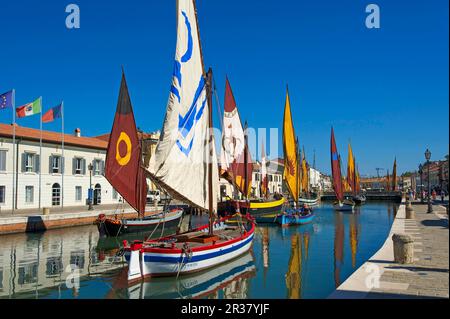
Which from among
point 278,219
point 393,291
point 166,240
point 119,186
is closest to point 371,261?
point 393,291

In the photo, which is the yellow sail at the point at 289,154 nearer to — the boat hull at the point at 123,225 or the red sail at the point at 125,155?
the boat hull at the point at 123,225

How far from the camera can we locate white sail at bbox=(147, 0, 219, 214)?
15.7m

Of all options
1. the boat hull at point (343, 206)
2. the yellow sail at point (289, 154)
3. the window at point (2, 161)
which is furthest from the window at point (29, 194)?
the boat hull at point (343, 206)

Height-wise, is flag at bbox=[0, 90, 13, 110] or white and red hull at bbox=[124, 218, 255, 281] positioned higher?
flag at bbox=[0, 90, 13, 110]

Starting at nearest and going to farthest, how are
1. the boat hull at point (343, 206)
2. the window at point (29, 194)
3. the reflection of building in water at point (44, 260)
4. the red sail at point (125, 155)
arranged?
1. the reflection of building in water at point (44, 260)
2. the red sail at point (125, 155)
3. the window at point (29, 194)
4. the boat hull at point (343, 206)

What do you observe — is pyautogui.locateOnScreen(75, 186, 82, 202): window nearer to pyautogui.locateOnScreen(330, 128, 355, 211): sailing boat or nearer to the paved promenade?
pyautogui.locateOnScreen(330, 128, 355, 211): sailing boat

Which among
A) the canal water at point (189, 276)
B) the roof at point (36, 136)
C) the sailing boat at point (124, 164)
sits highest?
the roof at point (36, 136)

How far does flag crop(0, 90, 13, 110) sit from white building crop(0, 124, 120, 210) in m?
4.15

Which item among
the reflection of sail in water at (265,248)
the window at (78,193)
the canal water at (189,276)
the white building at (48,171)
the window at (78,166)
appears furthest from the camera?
the window at (78,193)

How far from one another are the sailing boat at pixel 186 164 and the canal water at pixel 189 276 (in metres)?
0.76

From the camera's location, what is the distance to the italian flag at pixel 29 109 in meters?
36.5

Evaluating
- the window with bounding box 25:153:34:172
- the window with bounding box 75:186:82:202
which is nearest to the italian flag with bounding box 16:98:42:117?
the window with bounding box 25:153:34:172

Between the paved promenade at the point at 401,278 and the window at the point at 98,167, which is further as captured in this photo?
the window at the point at 98,167
